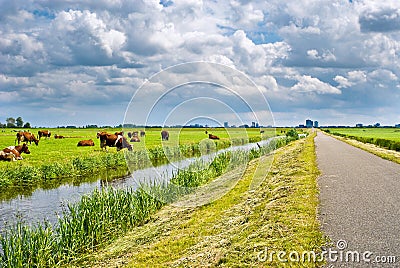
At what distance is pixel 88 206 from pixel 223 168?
1226 cm

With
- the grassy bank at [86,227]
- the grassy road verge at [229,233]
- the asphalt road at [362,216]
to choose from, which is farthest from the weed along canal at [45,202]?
the asphalt road at [362,216]

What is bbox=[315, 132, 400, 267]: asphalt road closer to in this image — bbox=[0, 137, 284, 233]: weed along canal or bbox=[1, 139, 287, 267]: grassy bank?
bbox=[1, 139, 287, 267]: grassy bank

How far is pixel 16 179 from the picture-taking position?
70.5 feet

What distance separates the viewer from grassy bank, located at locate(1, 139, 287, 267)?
27.7ft

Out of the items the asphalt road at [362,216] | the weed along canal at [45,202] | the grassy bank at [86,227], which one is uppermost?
the asphalt road at [362,216]

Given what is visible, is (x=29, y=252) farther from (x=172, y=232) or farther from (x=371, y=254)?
(x=371, y=254)

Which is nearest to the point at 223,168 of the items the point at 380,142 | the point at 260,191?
the point at 260,191

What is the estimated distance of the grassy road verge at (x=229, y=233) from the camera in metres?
6.85

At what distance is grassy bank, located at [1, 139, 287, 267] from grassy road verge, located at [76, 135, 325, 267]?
546 millimetres

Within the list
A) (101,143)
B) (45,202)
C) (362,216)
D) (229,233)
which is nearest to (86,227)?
(229,233)

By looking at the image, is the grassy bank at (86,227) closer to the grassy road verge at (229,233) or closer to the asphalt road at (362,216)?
the grassy road verge at (229,233)

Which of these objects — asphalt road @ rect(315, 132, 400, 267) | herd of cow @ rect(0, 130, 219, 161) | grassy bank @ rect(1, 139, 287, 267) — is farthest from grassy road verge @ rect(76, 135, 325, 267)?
herd of cow @ rect(0, 130, 219, 161)

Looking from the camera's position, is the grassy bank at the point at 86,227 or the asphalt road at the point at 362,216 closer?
the asphalt road at the point at 362,216

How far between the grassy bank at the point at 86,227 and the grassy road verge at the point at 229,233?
0.55 meters
